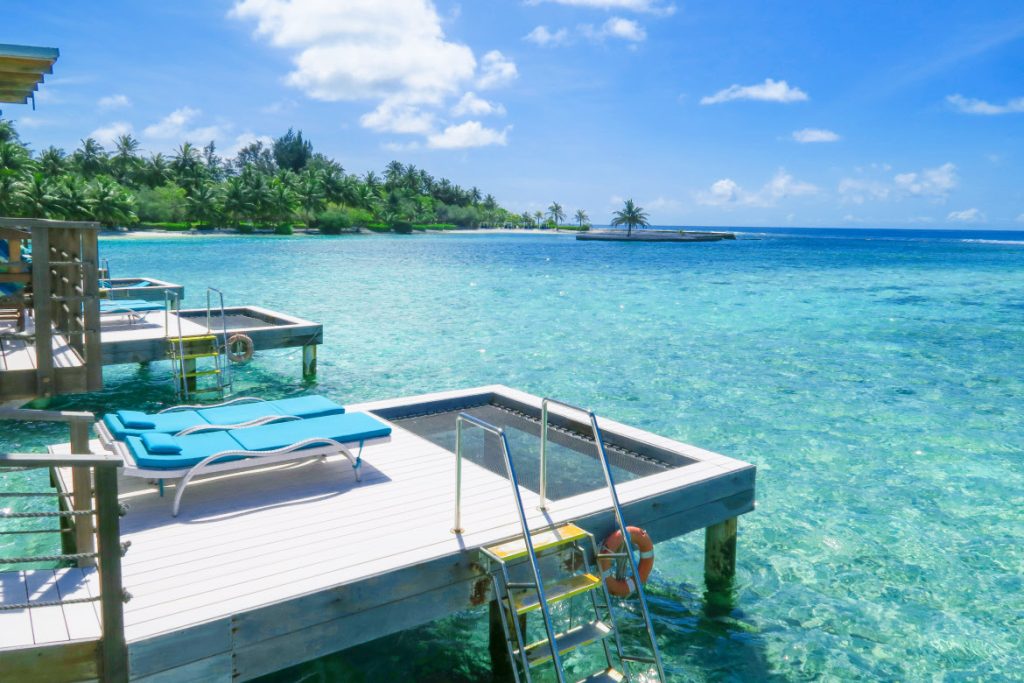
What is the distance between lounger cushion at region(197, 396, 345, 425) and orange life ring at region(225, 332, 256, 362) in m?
4.85

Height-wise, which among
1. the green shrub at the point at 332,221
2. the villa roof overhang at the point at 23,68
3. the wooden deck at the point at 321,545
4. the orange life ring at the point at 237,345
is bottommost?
the wooden deck at the point at 321,545

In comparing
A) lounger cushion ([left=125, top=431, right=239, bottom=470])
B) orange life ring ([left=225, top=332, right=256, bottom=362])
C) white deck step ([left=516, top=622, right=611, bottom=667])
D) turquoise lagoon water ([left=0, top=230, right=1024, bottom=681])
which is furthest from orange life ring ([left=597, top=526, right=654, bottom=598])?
orange life ring ([left=225, top=332, right=256, bottom=362])

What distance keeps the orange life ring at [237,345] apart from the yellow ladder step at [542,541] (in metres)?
8.12

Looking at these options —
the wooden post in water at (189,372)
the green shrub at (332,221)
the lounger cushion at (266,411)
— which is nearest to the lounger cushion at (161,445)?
the lounger cushion at (266,411)

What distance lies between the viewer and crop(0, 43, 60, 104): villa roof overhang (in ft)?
15.1

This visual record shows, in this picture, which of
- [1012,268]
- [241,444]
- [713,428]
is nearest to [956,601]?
[713,428]

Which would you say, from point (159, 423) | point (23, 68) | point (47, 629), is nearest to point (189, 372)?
point (159, 423)

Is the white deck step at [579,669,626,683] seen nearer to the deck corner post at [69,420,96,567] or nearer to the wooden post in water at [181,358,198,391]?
the deck corner post at [69,420,96,567]

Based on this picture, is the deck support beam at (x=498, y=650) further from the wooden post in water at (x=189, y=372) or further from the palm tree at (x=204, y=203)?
the palm tree at (x=204, y=203)

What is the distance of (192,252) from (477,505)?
55.1m

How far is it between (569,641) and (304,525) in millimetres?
1859

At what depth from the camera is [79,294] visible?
5.21 metres

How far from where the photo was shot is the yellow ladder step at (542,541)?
426cm

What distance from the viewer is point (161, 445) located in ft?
16.6
